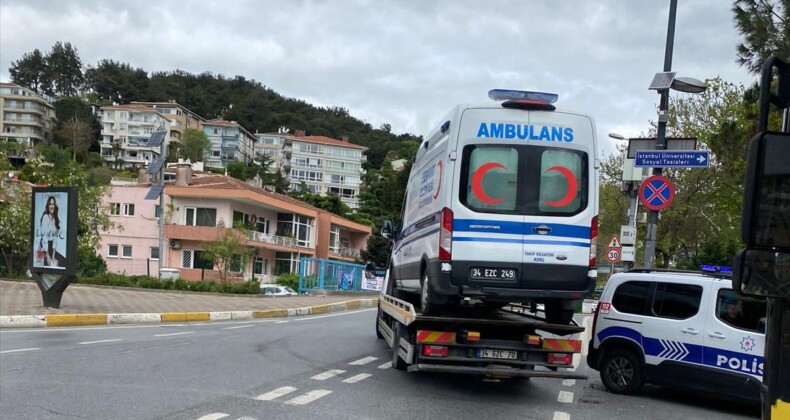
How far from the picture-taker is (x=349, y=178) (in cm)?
12331

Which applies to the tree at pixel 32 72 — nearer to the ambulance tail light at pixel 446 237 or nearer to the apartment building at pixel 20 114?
the apartment building at pixel 20 114

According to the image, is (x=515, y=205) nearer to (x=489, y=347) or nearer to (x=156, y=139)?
(x=489, y=347)

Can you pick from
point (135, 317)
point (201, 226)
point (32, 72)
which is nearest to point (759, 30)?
point (135, 317)

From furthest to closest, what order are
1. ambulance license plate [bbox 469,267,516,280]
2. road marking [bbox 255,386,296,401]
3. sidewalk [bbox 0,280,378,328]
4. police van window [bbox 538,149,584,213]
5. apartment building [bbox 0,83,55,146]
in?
apartment building [bbox 0,83,55,146], sidewalk [bbox 0,280,378,328], police van window [bbox 538,149,584,213], ambulance license plate [bbox 469,267,516,280], road marking [bbox 255,386,296,401]

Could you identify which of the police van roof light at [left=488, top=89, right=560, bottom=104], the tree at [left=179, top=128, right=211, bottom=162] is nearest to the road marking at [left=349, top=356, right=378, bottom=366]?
the police van roof light at [left=488, top=89, right=560, bottom=104]

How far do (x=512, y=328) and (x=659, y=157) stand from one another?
6.21 meters

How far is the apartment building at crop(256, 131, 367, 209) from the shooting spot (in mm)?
121938

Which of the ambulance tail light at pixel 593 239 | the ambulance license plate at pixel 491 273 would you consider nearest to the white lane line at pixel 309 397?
the ambulance license plate at pixel 491 273

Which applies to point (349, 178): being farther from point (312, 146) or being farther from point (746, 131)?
point (746, 131)

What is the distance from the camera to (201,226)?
4916cm

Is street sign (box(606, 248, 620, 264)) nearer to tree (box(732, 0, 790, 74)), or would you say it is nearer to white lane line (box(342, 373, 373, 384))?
tree (box(732, 0, 790, 74))

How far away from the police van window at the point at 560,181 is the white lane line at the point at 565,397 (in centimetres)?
248

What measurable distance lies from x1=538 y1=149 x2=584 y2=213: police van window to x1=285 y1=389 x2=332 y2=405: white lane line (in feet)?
11.3

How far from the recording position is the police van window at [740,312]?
8781 mm
